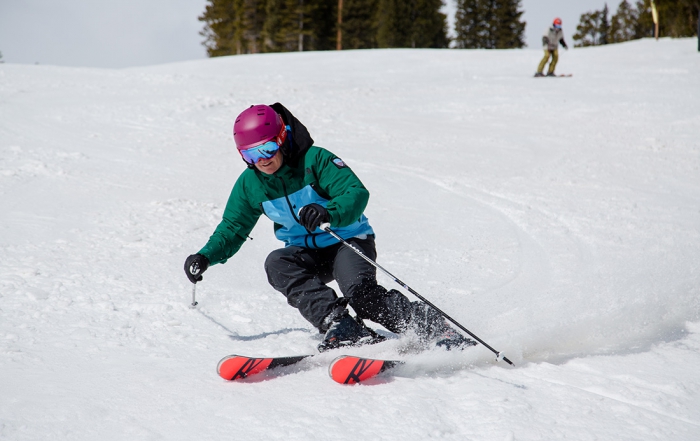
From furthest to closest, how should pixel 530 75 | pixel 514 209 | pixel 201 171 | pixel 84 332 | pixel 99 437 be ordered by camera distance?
pixel 530 75, pixel 201 171, pixel 514 209, pixel 84 332, pixel 99 437

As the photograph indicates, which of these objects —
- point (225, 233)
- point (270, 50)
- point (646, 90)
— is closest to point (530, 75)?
point (646, 90)

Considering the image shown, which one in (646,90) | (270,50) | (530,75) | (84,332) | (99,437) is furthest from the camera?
(270,50)

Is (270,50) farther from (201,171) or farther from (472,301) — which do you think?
(472,301)

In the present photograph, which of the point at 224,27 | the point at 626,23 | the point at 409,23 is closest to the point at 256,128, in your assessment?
the point at 409,23

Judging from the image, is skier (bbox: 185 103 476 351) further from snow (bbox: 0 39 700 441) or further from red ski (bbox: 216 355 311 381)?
red ski (bbox: 216 355 311 381)

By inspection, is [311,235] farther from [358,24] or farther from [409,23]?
[409,23]

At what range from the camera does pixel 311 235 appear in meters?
3.11

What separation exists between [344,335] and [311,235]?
0.61m

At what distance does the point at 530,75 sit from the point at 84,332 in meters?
14.8

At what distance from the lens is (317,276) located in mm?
3113

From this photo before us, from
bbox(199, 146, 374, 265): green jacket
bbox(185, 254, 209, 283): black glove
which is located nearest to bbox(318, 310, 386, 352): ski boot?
bbox(199, 146, 374, 265): green jacket

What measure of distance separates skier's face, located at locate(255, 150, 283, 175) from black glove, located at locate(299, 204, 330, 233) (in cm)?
40

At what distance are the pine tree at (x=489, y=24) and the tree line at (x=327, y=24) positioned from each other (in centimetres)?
35

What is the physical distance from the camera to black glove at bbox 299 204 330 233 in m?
2.69
